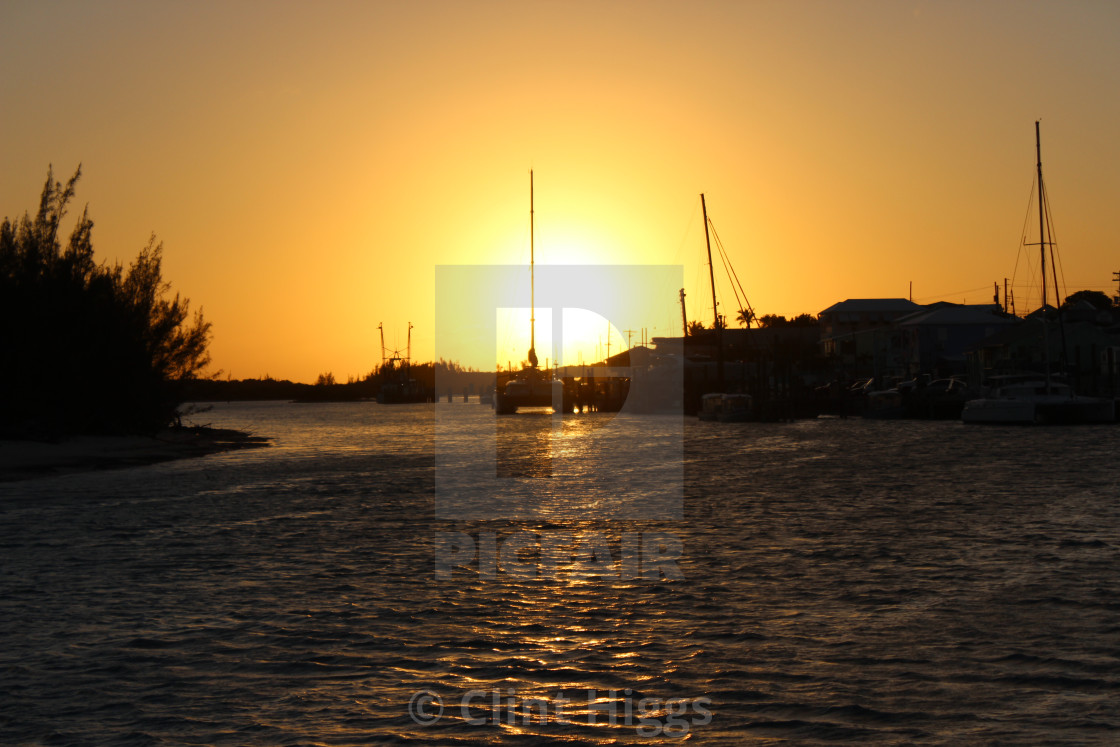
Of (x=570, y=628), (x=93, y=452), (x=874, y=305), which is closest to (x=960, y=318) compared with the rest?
(x=874, y=305)

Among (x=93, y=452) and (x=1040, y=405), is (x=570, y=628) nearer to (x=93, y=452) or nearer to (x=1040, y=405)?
(x=93, y=452)

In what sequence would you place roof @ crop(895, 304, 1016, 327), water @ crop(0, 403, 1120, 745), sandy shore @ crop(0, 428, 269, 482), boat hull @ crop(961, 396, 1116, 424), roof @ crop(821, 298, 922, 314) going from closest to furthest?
water @ crop(0, 403, 1120, 745) → sandy shore @ crop(0, 428, 269, 482) → boat hull @ crop(961, 396, 1116, 424) → roof @ crop(895, 304, 1016, 327) → roof @ crop(821, 298, 922, 314)

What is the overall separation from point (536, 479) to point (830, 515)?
12419mm

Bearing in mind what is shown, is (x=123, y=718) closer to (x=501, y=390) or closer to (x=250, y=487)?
(x=250, y=487)

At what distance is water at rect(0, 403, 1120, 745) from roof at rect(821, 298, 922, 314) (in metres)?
97.1

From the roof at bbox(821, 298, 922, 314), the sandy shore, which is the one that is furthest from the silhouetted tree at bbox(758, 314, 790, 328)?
the sandy shore

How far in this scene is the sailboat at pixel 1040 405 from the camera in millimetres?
51031

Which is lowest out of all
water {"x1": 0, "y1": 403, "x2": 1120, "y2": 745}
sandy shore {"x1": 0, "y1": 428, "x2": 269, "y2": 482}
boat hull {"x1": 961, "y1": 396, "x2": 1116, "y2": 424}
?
water {"x1": 0, "y1": 403, "x2": 1120, "y2": 745}

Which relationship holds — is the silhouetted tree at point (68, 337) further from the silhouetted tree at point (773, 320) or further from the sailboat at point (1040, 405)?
the silhouetted tree at point (773, 320)

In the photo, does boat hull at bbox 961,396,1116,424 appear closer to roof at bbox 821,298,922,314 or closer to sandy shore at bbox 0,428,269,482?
sandy shore at bbox 0,428,269,482

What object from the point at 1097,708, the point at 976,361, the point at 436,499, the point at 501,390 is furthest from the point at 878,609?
the point at 501,390

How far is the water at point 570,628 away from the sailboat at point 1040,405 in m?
33.0

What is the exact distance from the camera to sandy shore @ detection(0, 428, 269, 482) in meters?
30.6

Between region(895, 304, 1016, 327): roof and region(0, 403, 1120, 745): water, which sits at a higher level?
region(895, 304, 1016, 327): roof
